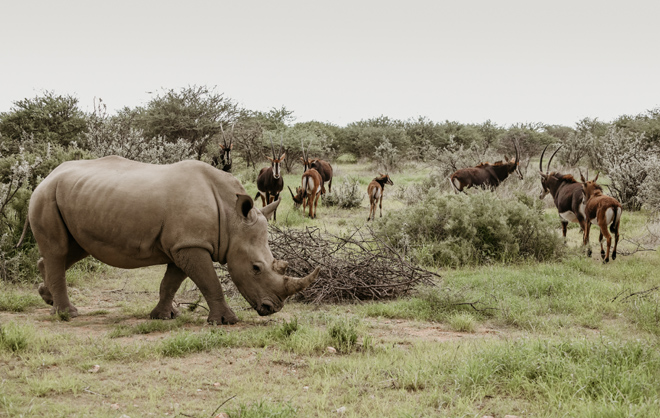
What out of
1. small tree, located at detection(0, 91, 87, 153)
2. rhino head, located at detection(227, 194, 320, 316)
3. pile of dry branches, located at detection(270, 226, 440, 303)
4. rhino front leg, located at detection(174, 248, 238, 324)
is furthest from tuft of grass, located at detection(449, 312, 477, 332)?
small tree, located at detection(0, 91, 87, 153)

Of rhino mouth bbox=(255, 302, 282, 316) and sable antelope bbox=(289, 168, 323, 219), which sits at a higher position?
sable antelope bbox=(289, 168, 323, 219)

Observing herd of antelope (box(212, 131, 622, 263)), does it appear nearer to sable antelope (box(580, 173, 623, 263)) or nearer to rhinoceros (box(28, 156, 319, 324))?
sable antelope (box(580, 173, 623, 263))

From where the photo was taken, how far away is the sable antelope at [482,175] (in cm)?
1397

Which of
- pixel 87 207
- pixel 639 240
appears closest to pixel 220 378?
pixel 87 207

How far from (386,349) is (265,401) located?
1531 mm

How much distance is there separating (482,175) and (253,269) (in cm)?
997

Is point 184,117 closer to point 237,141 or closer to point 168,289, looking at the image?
point 237,141

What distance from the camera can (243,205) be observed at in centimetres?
548

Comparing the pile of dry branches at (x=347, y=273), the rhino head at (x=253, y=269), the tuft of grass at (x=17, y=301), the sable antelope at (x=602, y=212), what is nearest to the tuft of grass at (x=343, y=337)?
the rhino head at (x=253, y=269)

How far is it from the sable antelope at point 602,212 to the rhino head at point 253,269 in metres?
5.83

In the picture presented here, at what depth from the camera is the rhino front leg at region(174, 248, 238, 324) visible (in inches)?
211

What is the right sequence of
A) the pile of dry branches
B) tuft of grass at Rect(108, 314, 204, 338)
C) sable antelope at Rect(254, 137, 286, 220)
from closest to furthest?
tuft of grass at Rect(108, 314, 204, 338) < the pile of dry branches < sable antelope at Rect(254, 137, 286, 220)

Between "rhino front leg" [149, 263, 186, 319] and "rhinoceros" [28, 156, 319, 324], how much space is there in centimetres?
1

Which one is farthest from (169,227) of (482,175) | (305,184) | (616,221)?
(482,175)
